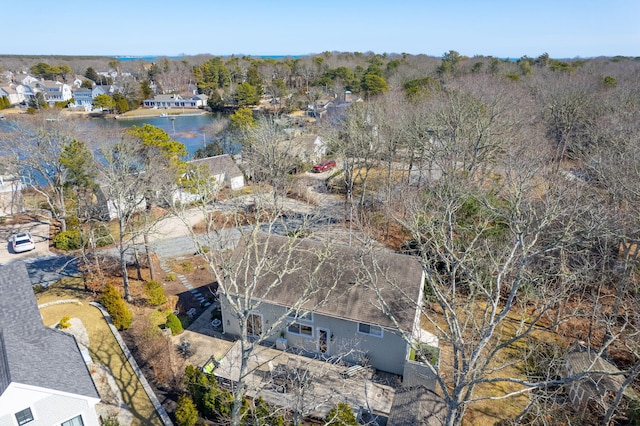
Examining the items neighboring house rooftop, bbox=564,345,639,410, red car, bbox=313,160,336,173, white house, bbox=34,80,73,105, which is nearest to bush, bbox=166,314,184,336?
neighboring house rooftop, bbox=564,345,639,410

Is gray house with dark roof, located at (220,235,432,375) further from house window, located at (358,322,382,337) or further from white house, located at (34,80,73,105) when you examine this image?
white house, located at (34,80,73,105)

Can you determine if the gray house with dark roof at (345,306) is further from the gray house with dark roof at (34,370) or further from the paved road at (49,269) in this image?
the paved road at (49,269)

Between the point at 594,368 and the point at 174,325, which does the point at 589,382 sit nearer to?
the point at 594,368

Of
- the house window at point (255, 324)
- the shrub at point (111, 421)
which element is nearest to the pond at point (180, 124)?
the house window at point (255, 324)

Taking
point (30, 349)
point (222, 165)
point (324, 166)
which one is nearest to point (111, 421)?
point (30, 349)

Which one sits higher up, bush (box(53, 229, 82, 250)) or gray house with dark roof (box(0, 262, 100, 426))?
gray house with dark roof (box(0, 262, 100, 426))

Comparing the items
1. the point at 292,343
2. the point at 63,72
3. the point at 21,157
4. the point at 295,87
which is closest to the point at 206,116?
the point at 295,87
